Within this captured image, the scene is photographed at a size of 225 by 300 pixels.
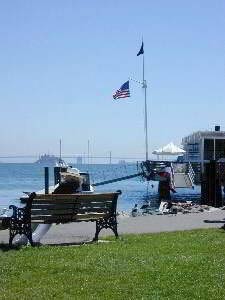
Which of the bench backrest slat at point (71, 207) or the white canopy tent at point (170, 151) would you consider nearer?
the bench backrest slat at point (71, 207)

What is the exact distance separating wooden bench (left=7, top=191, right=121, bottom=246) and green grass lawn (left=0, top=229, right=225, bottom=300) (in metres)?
0.73

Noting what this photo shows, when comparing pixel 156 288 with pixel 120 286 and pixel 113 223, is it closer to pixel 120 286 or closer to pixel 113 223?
pixel 120 286

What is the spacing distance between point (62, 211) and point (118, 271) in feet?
11.8

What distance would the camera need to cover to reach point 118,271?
7.74 m

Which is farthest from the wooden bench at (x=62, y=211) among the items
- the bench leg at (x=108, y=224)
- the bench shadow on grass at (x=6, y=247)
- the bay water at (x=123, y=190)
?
the bay water at (x=123, y=190)

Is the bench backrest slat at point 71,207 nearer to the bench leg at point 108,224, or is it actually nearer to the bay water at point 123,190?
the bench leg at point 108,224

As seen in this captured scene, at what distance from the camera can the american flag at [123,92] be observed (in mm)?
42581

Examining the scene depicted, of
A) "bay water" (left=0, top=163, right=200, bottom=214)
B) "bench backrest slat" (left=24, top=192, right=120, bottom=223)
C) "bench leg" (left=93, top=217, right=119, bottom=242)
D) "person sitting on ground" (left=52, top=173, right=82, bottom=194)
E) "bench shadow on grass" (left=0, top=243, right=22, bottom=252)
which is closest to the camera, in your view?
"bench shadow on grass" (left=0, top=243, right=22, bottom=252)

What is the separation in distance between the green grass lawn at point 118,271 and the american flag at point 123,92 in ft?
106

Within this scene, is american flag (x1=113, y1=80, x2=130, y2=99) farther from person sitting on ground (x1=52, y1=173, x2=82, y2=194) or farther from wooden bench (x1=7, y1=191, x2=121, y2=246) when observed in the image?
wooden bench (x1=7, y1=191, x2=121, y2=246)

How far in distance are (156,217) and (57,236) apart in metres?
4.57

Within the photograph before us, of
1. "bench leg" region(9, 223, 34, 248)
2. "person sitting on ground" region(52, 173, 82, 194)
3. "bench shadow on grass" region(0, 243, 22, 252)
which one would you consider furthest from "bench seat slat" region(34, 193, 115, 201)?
"bench shadow on grass" region(0, 243, 22, 252)

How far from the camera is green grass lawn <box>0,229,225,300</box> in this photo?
21.9 ft

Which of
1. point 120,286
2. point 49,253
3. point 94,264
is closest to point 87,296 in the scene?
point 120,286
